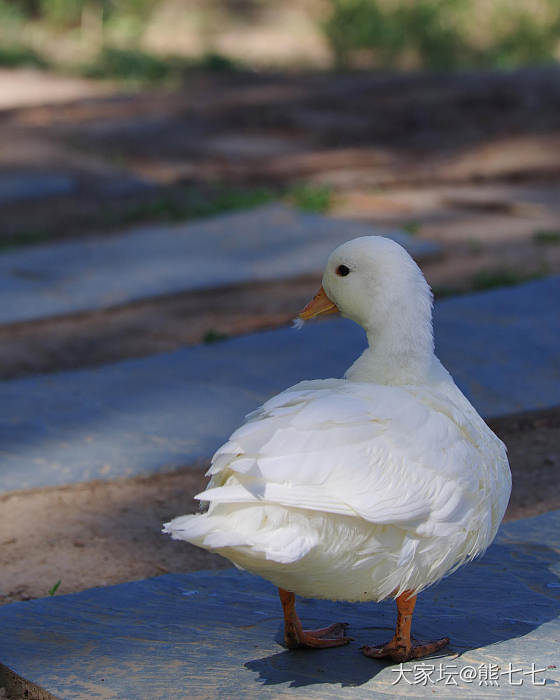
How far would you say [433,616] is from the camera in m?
2.58

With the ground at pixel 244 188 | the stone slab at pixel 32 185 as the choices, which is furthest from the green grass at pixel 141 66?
the stone slab at pixel 32 185

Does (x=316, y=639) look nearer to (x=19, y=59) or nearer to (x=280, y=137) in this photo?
(x=280, y=137)

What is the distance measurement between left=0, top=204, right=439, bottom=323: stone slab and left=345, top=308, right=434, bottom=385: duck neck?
304 centimetres

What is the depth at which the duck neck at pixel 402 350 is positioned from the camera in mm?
2496

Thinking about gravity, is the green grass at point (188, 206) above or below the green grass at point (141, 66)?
below

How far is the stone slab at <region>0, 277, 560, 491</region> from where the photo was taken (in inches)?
145

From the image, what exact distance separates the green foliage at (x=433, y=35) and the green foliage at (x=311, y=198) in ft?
23.9

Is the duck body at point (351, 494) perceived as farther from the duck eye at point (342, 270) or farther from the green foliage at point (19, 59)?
the green foliage at point (19, 59)

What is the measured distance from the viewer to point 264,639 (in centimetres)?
247

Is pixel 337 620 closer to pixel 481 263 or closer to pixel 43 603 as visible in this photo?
pixel 43 603

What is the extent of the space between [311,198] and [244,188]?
3.42ft

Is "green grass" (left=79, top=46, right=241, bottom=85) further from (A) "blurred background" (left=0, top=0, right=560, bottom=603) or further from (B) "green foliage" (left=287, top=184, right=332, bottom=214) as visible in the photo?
(B) "green foliage" (left=287, top=184, right=332, bottom=214)

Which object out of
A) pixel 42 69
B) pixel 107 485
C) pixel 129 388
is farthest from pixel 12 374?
pixel 42 69

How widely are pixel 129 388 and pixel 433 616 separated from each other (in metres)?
2.01
